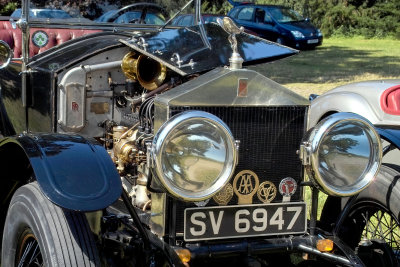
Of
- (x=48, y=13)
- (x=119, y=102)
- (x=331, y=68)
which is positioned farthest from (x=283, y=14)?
(x=119, y=102)

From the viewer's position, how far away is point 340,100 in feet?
11.8

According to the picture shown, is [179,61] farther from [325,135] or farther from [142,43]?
[325,135]

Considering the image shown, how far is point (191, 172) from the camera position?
2086 mm

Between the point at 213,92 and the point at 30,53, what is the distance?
1.49 m

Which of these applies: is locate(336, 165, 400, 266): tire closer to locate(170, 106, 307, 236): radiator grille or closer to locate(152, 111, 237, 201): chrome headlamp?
locate(170, 106, 307, 236): radiator grille

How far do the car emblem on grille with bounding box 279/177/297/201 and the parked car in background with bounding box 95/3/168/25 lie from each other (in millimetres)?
1690

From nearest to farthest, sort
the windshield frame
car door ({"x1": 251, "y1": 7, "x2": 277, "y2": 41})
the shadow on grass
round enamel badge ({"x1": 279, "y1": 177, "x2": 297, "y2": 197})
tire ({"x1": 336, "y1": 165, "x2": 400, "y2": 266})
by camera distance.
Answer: round enamel badge ({"x1": 279, "y1": 177, "x2": 297, "y2": 197}) → tire ({"x1": 336, "y1": 165, "x2": 400, "y2": 266}) → the shadow on grass → car door ({"x1": 251, "y1": 7, "x2": 277, "y2": 41}) → the windshield frame

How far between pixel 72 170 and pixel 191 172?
440mm

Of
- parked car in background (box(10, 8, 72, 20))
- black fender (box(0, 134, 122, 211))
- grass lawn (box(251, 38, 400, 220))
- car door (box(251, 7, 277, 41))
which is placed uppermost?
parked car in background (box(10, 8, 72, 20))

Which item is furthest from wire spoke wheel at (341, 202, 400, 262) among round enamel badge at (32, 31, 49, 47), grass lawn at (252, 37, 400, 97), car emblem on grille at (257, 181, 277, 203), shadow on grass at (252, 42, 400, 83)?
shadow on grass at (252, 42, 400, 83)

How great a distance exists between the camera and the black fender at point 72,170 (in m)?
2.00

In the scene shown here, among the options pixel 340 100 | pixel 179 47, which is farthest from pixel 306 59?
pixel 179 47

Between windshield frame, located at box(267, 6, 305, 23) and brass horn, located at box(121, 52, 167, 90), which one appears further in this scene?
windshield frame, located at box(267, 6, 305, 23)

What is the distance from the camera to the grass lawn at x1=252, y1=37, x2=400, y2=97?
11031 mm
